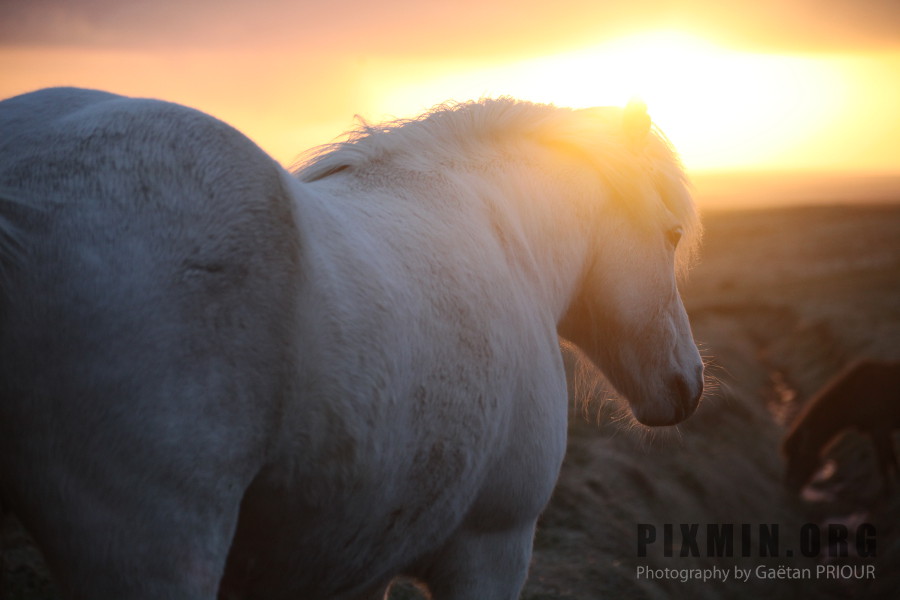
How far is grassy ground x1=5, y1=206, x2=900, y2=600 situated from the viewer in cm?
556

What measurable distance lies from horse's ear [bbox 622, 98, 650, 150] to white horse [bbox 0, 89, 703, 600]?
808 mm

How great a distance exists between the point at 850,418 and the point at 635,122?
11.2m

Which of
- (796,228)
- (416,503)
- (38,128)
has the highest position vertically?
(38,128)

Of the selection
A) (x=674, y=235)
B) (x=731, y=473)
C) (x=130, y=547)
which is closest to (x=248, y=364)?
(x=130, y=547)

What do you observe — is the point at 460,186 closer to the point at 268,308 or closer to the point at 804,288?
the point at 268,308

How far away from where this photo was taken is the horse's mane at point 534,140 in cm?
231

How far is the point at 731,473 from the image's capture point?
11.3 m

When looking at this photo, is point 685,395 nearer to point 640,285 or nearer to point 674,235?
point 640,285

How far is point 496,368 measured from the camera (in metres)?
1.96

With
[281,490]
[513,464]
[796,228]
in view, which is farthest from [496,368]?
[796,228]

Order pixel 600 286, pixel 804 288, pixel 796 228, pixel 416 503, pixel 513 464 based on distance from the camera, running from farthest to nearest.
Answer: pixel 796 228 → pixel 804 288 → pixel 600 286 → pixel 513 464 → pixel 416 503

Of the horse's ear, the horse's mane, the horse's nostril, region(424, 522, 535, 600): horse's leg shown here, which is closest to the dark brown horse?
the horse's nostril

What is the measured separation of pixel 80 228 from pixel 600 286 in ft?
6.47

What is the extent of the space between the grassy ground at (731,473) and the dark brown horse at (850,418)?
0.56 meters
